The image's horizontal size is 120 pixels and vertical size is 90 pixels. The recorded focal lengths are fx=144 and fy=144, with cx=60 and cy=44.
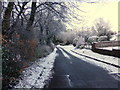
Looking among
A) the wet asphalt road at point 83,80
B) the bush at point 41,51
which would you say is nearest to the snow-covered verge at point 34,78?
the wet asphalt road at point 83,80

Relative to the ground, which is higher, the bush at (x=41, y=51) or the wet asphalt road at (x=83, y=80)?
the bush at (x=41, y=51)

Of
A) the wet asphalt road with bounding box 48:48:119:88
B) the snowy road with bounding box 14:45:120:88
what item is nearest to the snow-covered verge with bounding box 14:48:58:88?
the snowy road with bounding box 14:45:120:88

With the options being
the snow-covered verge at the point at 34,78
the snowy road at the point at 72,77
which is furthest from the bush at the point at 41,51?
the snow-covered verge at the point at 34,78

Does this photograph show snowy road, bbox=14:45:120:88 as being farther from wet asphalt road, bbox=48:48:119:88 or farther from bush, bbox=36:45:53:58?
bush, bbox=36:45:53:58

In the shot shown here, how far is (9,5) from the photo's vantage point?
888 centimetres

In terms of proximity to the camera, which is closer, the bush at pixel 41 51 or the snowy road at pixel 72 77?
the snowy road at pixel 72 77

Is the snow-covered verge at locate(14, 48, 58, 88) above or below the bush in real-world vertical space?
below

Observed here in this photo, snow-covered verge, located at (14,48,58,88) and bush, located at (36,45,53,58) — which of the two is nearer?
snow-covered verge, located at (14,48,58,88)

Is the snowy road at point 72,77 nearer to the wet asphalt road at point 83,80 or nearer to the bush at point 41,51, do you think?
the wet asphalt road at point 83,80

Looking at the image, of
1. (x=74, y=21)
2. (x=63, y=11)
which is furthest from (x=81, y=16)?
(x=63, y=11)

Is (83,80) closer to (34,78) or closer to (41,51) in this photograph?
(34,78)

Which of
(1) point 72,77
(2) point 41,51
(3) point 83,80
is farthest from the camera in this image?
(2) point 41,51

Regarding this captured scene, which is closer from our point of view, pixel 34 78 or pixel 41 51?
pixel 34 78

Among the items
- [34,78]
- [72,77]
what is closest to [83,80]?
[72,77]
